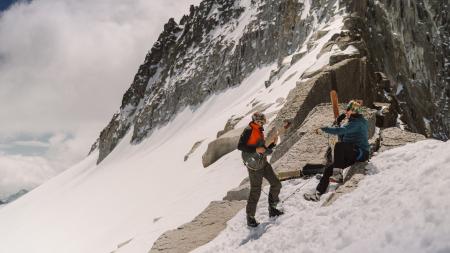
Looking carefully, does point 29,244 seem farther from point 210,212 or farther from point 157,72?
point 157,72

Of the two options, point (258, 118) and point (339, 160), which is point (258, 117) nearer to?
point (258, 118)

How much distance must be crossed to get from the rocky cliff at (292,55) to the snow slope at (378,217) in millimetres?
7473

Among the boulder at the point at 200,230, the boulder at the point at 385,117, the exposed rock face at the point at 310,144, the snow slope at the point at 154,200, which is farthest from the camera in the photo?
the snow slope at the point at 154,200

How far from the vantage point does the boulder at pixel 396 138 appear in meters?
A: 10.8

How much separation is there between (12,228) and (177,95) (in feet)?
179

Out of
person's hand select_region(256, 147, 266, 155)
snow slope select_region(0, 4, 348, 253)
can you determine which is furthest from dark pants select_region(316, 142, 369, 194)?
snow slope select_region(0, 4, 348, 253)

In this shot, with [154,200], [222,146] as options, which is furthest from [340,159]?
[154,200]

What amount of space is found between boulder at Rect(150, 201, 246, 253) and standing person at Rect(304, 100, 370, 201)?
3000 mm

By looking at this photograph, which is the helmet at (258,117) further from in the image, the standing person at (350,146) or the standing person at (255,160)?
the standing person at (350,146)

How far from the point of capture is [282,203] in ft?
34.0

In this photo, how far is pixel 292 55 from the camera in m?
45.2

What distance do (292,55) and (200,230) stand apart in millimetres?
35440

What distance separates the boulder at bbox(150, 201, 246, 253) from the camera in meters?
11.3

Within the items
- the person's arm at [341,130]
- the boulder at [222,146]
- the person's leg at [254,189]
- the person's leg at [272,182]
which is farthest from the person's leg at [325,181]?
the boulder at [222,146]
